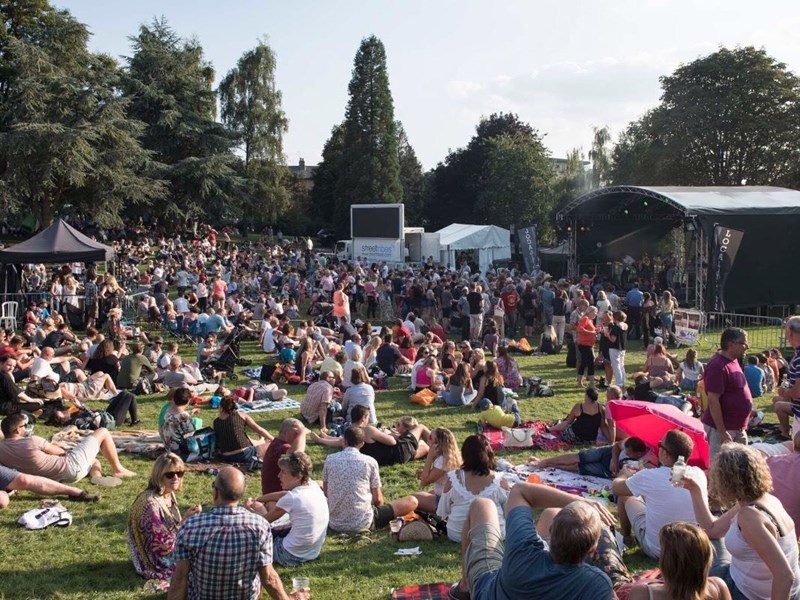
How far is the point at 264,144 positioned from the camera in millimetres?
50500

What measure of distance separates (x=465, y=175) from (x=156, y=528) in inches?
1866

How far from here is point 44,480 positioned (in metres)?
7.00

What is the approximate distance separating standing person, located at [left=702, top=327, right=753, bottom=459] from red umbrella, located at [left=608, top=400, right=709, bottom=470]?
0.65ft

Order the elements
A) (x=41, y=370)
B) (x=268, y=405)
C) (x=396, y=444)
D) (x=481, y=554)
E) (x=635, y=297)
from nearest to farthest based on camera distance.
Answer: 1. (x=481, y=554)
2. (x=396, y=444)
3. (x=41, y=370)
4. (x=268, y=405)
5. (x=635, y=297)

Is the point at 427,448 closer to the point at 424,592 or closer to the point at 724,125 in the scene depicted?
the point at 424,592

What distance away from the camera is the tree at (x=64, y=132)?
3316cm

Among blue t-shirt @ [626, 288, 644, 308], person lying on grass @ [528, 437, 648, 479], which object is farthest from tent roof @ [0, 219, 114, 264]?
person lying on grass @ [528, 437, 648, 479]

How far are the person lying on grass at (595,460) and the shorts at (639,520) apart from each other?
1.23 m

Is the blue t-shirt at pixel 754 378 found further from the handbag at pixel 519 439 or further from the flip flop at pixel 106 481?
the flip flop at pixel 106 481

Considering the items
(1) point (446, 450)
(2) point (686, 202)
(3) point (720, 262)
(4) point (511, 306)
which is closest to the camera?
(1) point (446, 450)

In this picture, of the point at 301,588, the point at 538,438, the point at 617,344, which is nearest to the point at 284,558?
the point at 301,588

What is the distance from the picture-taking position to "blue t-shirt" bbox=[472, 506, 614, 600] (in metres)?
3.08

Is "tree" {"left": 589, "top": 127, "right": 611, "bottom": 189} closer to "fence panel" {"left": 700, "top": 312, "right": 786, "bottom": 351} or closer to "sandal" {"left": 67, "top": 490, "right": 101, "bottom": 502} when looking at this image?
"fence panel" {"left": 700, "top": 312, "right": 786, "bottom": 351}

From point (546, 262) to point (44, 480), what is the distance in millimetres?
28043
